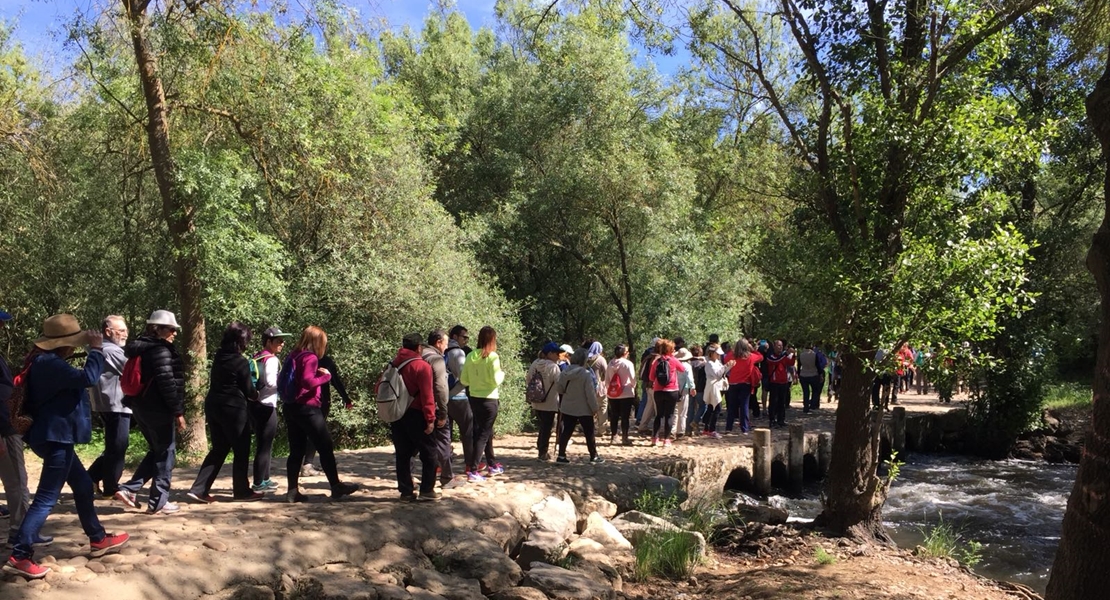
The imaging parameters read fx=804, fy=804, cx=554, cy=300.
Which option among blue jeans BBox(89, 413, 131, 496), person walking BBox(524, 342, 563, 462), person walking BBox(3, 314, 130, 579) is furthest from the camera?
person walking BBox(524, 342, 563, 462)

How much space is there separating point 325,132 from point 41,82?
28.7 feet

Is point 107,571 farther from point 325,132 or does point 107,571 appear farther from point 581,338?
Result: point 581,338

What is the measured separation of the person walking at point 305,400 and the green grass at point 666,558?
3.13 metres

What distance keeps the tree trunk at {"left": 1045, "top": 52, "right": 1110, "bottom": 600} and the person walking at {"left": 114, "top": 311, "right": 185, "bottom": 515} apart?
251 inches

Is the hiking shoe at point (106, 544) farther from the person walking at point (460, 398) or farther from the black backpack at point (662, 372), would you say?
the black backpack at point (662, 372)

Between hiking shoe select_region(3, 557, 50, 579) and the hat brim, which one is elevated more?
the hat brim

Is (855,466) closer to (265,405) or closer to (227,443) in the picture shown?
(265,405)

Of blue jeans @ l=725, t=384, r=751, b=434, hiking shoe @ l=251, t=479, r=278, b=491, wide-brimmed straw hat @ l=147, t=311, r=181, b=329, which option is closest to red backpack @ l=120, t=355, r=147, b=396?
wide-brimmed straw hat @ l=147, t=311, r=181, b=329

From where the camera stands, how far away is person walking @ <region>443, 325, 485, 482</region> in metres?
8.70

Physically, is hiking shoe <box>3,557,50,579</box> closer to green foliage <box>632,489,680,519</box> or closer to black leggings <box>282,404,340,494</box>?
black leggings <box>282,404,340,494</box>

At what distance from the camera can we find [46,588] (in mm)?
4895

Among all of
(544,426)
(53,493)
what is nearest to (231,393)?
(53,493)

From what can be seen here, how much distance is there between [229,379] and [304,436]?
1071 mm

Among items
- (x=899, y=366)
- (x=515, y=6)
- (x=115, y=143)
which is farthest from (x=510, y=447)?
(x=515, y=6)
